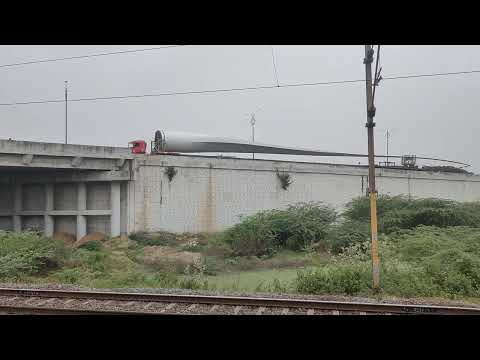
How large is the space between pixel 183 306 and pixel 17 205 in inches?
835

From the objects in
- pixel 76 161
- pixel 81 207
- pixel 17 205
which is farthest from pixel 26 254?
pixel 17 205

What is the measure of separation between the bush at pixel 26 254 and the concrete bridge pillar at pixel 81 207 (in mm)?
5312

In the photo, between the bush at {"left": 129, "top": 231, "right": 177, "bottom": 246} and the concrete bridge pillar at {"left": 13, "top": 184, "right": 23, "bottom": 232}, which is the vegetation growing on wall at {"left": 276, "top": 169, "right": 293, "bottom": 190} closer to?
Answer: the bush at {"left": 129, "top": 231, "right": 177, "bottom": 246}

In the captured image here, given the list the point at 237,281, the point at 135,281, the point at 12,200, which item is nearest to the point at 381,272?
the point at 237,281

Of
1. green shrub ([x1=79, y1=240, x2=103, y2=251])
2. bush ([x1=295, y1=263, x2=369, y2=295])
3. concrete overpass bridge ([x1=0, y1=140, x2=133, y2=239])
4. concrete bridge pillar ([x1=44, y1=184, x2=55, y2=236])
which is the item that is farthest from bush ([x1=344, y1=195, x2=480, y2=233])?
concrete bridge pillar ([x1=44, y1=184, x2=55, y2=236])

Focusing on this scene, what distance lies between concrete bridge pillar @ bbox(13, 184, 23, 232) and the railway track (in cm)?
1792

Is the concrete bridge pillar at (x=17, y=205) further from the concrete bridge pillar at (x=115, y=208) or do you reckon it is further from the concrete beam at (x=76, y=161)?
the concrete bridge pillar at (x=115, y=208)

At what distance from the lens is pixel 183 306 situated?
947cm

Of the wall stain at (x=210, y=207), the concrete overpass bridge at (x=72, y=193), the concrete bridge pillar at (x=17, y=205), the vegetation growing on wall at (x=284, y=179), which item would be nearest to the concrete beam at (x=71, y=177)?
the concrete overpass bridge at (x=72, y=193)

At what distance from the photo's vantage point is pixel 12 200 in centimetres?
2700

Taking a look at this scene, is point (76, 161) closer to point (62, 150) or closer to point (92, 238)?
point (62, 150)

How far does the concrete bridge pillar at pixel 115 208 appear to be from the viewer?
25406 mm
